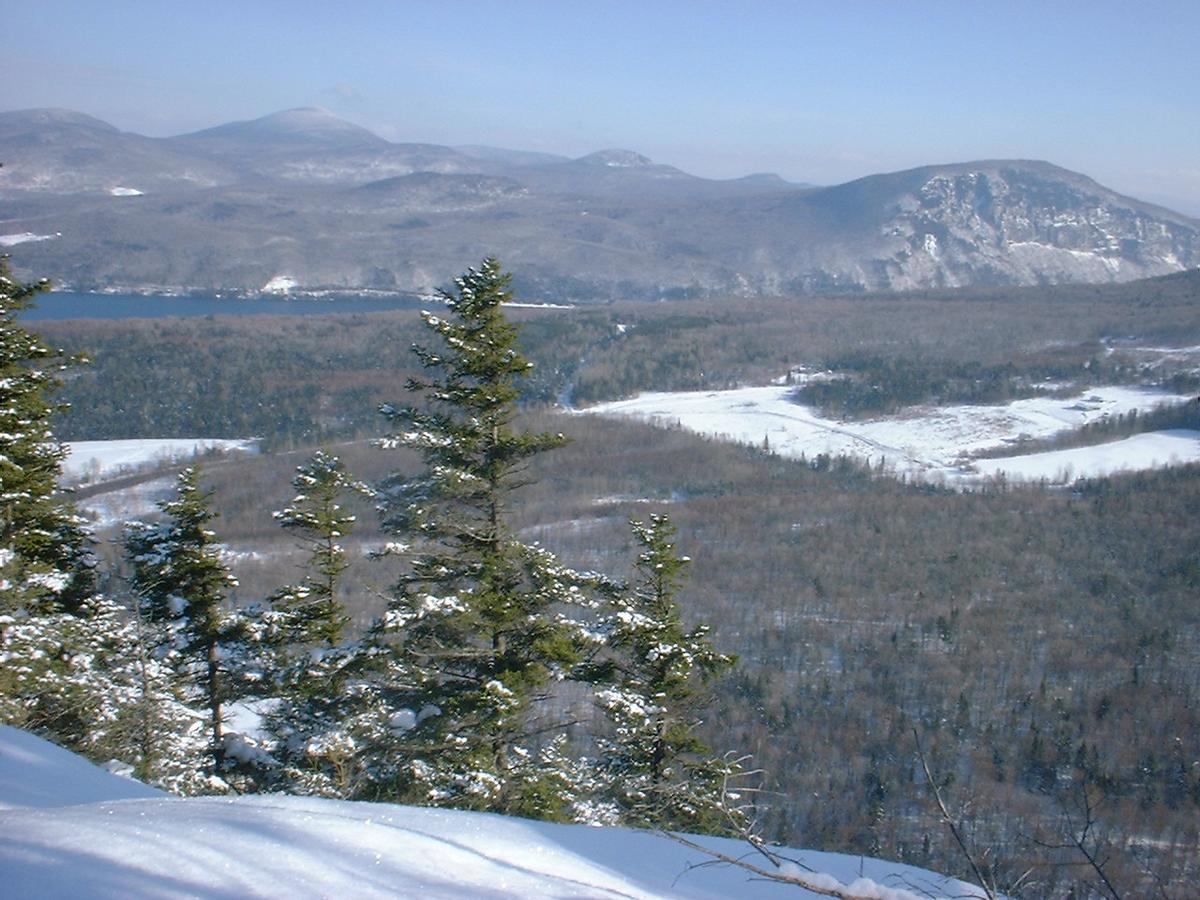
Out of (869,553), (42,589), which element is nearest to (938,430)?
(869,553)

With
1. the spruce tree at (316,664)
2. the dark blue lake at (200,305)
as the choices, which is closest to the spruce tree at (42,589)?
the spruce tree at (316,664)

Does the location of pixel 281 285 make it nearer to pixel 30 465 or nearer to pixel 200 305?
pixel 200 305

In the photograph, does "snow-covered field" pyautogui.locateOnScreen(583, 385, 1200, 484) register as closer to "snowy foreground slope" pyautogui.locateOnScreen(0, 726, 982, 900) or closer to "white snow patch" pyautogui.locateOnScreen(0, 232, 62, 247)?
"snowy foreground slope" pyautogui.locateOnScreen(0, 726, 982, 900)

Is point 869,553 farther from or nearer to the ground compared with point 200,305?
nearer to the ground

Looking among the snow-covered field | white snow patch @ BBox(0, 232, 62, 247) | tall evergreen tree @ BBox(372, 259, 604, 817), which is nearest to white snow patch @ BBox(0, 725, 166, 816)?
tall evergreen tree @ BBox(372, 259, 604, 817)

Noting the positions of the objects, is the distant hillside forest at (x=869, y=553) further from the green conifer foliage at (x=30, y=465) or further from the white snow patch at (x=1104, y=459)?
the white snow patch at (x=1104, y=459)

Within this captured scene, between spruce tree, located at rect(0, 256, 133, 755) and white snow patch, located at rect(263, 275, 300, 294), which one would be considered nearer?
spruce tree, located at rect(0, 256, 133, 755)
